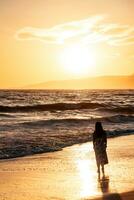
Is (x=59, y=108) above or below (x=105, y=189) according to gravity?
below

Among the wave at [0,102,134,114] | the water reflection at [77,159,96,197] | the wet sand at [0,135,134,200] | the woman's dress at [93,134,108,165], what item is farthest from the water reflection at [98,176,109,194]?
the wave at [0,102,134,114]

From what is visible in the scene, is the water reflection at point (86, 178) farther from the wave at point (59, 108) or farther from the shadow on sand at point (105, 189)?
the wave at point (59, 108)

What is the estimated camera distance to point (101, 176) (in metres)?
12.5

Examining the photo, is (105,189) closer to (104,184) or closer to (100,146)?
(104,184)

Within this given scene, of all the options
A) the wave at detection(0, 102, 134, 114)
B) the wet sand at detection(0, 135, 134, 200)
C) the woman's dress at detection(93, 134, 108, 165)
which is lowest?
the wave at detection(0, 102, 134, 114)

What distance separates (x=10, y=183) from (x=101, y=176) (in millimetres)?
2768

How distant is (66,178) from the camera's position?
12.4 meters

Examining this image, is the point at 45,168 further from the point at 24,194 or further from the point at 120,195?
the point at 120,195

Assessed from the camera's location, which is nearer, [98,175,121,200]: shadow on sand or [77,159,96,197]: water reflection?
[98,175,121,200]: shadow on sand

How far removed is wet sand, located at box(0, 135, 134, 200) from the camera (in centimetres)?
1036

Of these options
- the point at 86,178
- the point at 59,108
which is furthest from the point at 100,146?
the point at 59,108

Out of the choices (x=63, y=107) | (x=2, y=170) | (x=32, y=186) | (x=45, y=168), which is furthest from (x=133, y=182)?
(x=63, y=107)

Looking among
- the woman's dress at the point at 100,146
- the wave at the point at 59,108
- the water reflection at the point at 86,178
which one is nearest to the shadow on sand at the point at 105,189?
the water reflection at the point at 86,178

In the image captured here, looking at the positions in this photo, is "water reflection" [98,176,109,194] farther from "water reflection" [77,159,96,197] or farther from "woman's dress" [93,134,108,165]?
"woman's dress" [93,134,108,165]
